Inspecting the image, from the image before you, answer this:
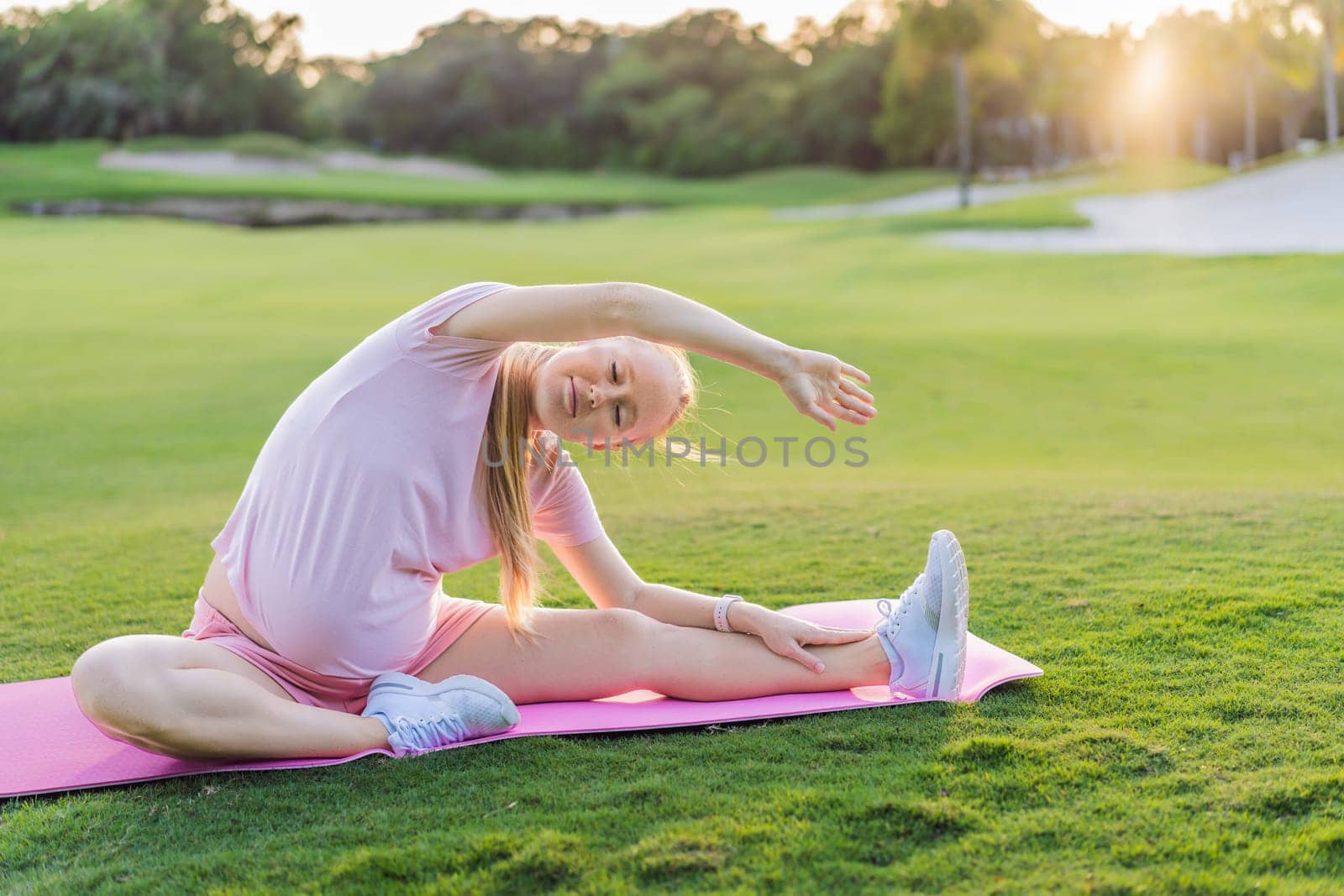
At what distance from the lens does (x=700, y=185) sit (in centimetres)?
3831

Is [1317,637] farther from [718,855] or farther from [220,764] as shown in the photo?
[220,764]

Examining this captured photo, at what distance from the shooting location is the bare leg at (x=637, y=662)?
266cm

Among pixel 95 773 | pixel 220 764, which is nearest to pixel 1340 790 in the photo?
pixel 220 764

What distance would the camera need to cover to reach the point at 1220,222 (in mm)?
16703

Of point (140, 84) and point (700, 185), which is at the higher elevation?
point (140, 84)

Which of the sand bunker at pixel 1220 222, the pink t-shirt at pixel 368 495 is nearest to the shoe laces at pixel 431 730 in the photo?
the pink t-shirt at pixel 368 495

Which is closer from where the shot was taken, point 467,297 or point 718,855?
point 718,855

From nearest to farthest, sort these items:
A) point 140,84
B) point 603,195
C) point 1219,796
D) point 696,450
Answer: point 1219,796, point 696,450, point 603,195, point 140,84

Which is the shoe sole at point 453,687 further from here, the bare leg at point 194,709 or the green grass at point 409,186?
the green grass at point 409,186

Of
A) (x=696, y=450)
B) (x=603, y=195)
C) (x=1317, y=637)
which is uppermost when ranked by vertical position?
(x=603, y=195)

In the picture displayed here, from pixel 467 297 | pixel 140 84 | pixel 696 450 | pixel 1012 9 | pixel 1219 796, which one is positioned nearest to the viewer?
pixel 1219 796

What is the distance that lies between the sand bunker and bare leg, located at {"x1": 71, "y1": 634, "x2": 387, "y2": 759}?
40.9ft

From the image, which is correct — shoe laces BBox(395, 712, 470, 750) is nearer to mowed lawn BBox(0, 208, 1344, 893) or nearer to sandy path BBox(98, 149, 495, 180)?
mowed lawn BBox(0, 208, 1344, 893)

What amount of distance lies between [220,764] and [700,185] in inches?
1463
